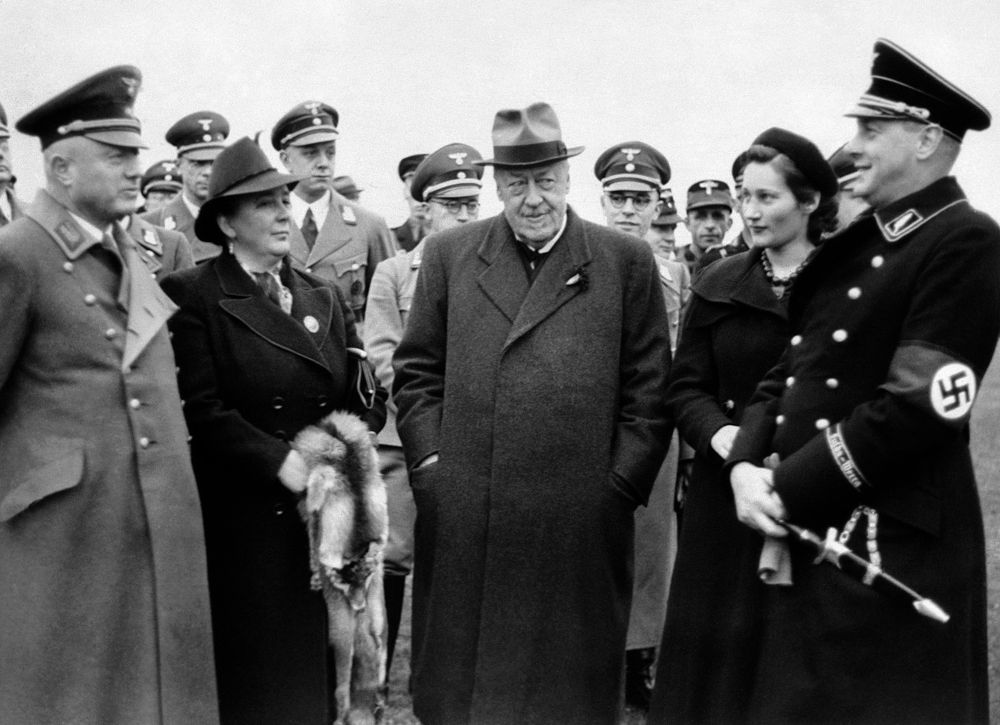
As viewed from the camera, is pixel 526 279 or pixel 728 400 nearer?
pixel 728 400

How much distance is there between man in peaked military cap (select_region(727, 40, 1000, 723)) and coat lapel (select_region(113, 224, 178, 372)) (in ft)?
6.87

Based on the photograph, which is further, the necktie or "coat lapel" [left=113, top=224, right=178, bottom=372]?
the necktie

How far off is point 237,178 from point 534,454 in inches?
62.2

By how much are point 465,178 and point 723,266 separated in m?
2.24

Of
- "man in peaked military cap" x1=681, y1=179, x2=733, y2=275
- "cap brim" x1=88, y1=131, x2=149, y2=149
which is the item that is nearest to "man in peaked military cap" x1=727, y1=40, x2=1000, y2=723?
"cap brim" x1=88, y1=131, x2=149, y2=149

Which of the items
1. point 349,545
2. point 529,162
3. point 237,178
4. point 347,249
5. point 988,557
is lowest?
point 988,557

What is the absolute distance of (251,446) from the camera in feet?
16.6

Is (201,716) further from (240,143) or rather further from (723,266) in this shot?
(723,266)

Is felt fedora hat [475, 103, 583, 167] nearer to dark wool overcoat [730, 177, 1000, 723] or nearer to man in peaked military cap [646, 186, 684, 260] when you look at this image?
dark wool overcoat [730, 177, 1000, 723]

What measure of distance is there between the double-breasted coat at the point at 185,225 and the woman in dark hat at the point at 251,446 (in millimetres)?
2266

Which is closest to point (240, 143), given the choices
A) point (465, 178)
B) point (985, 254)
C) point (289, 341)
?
point (289, 341)

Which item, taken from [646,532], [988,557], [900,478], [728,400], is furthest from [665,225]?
[900,478]

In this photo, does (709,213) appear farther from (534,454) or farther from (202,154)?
(534,454)

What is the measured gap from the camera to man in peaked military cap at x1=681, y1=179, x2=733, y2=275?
9.42 metres
